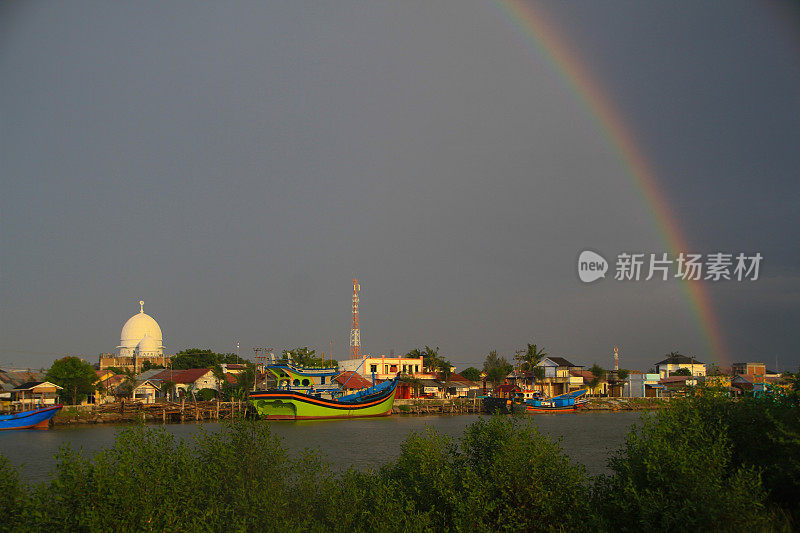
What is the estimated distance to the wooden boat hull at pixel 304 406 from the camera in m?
55.2

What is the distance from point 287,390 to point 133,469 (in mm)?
45503

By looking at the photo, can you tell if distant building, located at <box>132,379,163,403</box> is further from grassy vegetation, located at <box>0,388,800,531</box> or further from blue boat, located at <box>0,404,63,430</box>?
grassy vegetation, located at <box>0,388,800,531</box>

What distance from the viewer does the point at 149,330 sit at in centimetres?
9888

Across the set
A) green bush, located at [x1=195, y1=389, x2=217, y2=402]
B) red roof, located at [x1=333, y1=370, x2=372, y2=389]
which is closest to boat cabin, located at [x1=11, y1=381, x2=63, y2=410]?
green bush, located at [x1=195, y1=389, x2=217, y2=402]

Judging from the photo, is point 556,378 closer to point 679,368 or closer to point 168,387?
point 679,368

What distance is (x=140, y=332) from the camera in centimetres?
9806

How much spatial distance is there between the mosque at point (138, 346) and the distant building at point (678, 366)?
74434 millimetres

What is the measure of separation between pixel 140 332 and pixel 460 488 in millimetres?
94765

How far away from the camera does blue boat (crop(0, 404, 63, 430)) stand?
4775 centimetres

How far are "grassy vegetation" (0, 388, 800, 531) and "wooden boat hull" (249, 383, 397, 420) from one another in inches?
1647

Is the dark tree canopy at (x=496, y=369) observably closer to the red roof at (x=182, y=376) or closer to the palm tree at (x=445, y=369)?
the palm tree at (x=445, y=369)

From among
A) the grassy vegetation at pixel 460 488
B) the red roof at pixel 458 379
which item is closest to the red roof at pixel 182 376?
the red roof at pixel 458 379

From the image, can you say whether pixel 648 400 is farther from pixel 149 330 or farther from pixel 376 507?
pixel 376 507

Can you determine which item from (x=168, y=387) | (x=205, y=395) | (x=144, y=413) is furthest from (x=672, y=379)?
(x=144, y=413)
